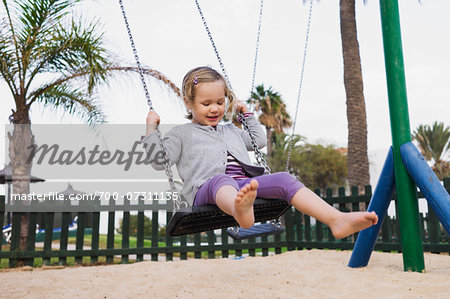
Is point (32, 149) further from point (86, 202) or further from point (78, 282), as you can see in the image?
point (78, 282)

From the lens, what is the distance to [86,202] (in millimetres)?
6141

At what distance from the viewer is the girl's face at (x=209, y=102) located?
2.61 m

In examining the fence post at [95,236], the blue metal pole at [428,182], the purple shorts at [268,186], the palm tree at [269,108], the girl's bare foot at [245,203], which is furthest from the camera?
the palm tree at [269,108]

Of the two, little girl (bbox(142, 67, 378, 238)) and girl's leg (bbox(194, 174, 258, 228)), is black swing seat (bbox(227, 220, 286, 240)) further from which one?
girl's leg (bbox(194, 174, 258, 228))

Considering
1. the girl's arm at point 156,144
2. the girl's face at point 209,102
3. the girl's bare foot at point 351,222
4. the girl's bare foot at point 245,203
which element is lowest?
the girl's bare foot at point 351,222

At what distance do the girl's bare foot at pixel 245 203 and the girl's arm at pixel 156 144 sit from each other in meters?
0.69

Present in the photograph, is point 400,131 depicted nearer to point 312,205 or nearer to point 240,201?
point 312,205

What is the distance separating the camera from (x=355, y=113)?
9.24 metres

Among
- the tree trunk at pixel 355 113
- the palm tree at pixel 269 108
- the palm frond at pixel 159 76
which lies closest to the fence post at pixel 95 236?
the palm frond at pixel 159 76

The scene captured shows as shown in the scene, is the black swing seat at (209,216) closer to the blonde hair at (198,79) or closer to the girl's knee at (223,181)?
the girl's knee at (223,181)

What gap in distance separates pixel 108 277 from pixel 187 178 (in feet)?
6.90

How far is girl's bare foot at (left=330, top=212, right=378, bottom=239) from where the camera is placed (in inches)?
78.0

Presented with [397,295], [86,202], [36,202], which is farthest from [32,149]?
[397,295]

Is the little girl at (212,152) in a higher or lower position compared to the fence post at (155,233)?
higher
